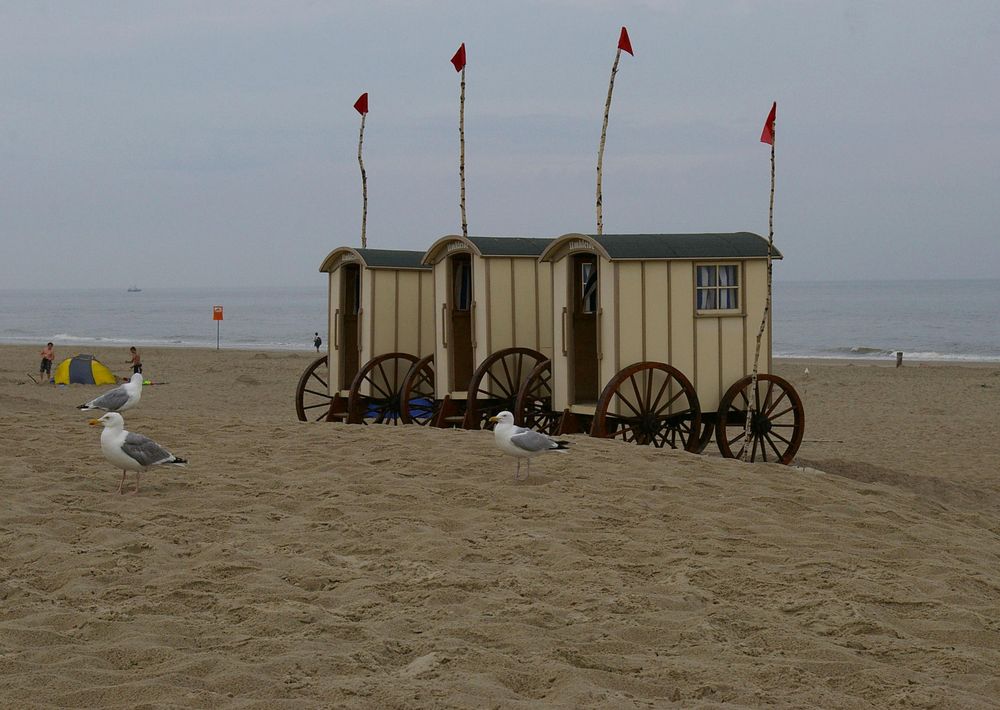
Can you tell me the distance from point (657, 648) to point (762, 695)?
0.66m

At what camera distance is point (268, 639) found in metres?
4.96

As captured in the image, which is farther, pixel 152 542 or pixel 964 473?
pixel 964 473

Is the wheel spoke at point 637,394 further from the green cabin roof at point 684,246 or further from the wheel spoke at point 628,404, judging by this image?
the green cabin roof at point 684,246

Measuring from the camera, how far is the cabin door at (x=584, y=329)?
41.8ft

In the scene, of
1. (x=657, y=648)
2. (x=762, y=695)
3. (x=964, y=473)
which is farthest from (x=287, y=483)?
(x=964, y=473)

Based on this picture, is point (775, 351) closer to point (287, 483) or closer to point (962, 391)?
point (962, 391)

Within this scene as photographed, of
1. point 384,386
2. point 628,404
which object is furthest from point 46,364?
point 628,404

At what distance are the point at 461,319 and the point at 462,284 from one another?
454 millimetres

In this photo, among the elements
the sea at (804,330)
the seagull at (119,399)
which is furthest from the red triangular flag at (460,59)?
the sea at (804,330)

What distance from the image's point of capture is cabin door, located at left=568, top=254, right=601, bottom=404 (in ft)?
41.8

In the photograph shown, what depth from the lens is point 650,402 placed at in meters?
11.8

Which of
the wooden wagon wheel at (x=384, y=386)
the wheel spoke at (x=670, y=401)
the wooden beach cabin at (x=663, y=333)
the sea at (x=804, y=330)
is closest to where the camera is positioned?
the wooden beach cabin at (x=663, y=333)

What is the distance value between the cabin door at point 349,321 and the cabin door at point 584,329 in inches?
141

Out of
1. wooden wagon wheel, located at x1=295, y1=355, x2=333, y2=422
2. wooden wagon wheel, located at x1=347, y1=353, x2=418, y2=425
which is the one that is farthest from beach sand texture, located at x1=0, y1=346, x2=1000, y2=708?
wooden wagon wheel, located at x1=295, y1=355, x2=333, y2=422
